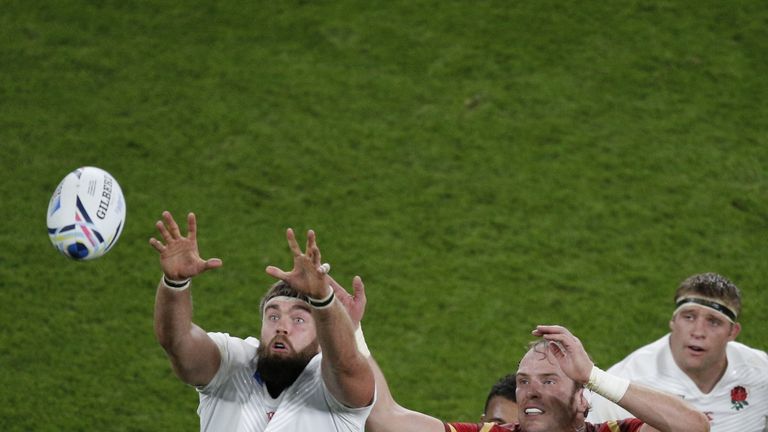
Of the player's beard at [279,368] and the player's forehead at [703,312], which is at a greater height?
the player's beard at [279,368]

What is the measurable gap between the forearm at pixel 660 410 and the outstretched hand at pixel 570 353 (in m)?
0.17

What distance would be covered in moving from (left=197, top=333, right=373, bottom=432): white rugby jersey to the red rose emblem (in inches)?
87.6

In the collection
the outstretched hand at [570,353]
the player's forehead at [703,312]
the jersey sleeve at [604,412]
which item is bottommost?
the jersey sleeve at [604,412]

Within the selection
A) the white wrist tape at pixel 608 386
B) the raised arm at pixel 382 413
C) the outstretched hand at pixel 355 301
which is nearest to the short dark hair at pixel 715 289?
the white wrist tape at pixel 608 386

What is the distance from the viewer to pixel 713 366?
5328 mm

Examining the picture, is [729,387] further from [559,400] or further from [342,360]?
[342,360]

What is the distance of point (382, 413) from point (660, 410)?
989mm

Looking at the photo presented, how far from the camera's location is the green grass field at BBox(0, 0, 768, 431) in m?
6.52

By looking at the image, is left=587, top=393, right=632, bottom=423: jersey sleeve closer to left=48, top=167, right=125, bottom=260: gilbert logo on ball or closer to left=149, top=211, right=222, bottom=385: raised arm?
left=149, top=211, right=222, bottom=385: raised arm

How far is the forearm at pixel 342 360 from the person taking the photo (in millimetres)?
3576

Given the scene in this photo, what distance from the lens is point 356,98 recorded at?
8.01 m

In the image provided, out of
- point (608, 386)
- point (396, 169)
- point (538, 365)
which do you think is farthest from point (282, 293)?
point (396, 169)

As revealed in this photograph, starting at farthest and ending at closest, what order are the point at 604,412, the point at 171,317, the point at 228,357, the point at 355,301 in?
the point at 604,412
the point at 355,301
the point at 228,357
the point at 171,317

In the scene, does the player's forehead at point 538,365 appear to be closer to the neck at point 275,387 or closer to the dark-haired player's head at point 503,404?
the dark-haired player's head at point 503,404
